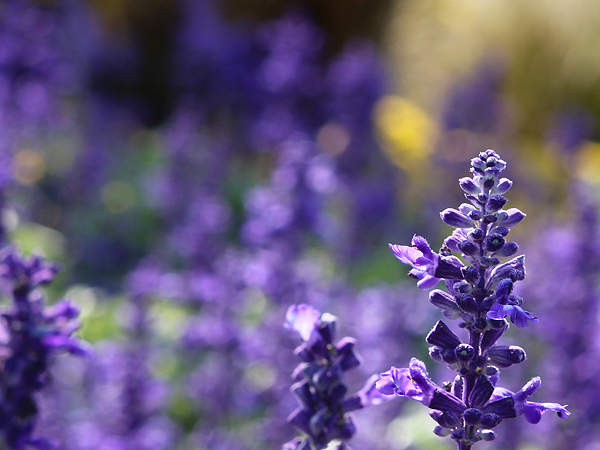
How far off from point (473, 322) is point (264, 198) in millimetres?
4248

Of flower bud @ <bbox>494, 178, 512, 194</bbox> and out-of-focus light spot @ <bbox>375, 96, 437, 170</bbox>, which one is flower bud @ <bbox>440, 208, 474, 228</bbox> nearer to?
flower bud @ <bbox>494, 178, 512, 194</bbox>

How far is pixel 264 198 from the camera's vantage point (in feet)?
19.5

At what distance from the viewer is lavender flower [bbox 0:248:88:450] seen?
2.48 m

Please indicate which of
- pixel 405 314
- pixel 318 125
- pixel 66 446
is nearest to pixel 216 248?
pixel 405 314

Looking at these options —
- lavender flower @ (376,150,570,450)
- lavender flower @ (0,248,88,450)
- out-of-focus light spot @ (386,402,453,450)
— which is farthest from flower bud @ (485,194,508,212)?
out-of-focus light spot @ (386,402,453,450)

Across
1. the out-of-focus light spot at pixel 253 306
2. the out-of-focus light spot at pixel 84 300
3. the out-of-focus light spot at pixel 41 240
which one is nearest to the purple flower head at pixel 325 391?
the out-of-focus light spot at pixel 253 306

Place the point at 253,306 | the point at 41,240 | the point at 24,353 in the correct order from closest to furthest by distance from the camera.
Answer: the point at 24,353
the point at 253,306
the point at 41,240

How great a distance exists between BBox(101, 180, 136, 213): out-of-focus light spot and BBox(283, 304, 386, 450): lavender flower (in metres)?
9.81

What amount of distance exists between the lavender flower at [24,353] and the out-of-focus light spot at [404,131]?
35.0 feet

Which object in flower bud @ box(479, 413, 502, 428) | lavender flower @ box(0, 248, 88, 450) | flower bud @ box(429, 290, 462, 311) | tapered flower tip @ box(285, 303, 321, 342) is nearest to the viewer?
flower bud @ box(479, 413, 502, 428)

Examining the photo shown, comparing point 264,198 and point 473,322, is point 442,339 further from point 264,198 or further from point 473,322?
point 264,198

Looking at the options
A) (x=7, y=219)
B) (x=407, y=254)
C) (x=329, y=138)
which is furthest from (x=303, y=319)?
(x=329, y=138)

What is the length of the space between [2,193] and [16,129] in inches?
227

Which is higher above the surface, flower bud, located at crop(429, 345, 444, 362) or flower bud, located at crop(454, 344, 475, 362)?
flower bud, located at crop(429, 345, 444, 362)
